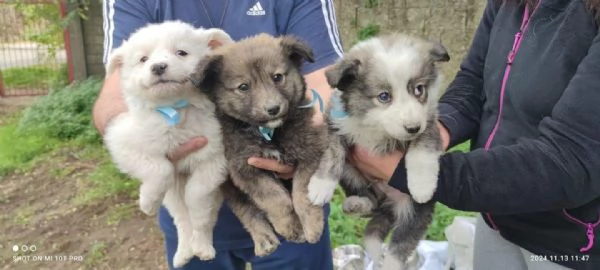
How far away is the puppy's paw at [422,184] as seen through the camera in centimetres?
207

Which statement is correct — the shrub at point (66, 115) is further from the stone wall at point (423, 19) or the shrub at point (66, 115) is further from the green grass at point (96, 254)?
the stone wall at point (423, 19)

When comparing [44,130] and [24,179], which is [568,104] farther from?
[44,130]

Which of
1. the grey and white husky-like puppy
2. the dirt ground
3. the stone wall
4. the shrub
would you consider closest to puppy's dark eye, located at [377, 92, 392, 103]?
the grey and white husky-like puppy

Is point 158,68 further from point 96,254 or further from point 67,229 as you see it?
point 67,229

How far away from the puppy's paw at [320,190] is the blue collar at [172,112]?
642mm

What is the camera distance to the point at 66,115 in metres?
9.40

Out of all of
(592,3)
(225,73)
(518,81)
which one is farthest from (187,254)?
(592,3)

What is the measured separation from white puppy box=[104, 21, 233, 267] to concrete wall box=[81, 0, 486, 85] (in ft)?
17.5

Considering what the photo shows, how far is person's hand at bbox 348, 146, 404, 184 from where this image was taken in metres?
2.17

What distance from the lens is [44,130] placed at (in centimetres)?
908

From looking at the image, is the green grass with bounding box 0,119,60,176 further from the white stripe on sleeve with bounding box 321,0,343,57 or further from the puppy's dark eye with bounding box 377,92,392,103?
the puppy's dark eye with bounding box 377,92,392,103

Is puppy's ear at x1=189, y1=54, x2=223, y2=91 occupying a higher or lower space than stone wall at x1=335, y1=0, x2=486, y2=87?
higher

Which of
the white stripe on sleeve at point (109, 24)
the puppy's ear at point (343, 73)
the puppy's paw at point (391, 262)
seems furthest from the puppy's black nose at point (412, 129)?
the white stripe on sleeve at point (109, 24)

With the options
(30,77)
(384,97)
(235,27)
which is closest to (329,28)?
(235,27)
